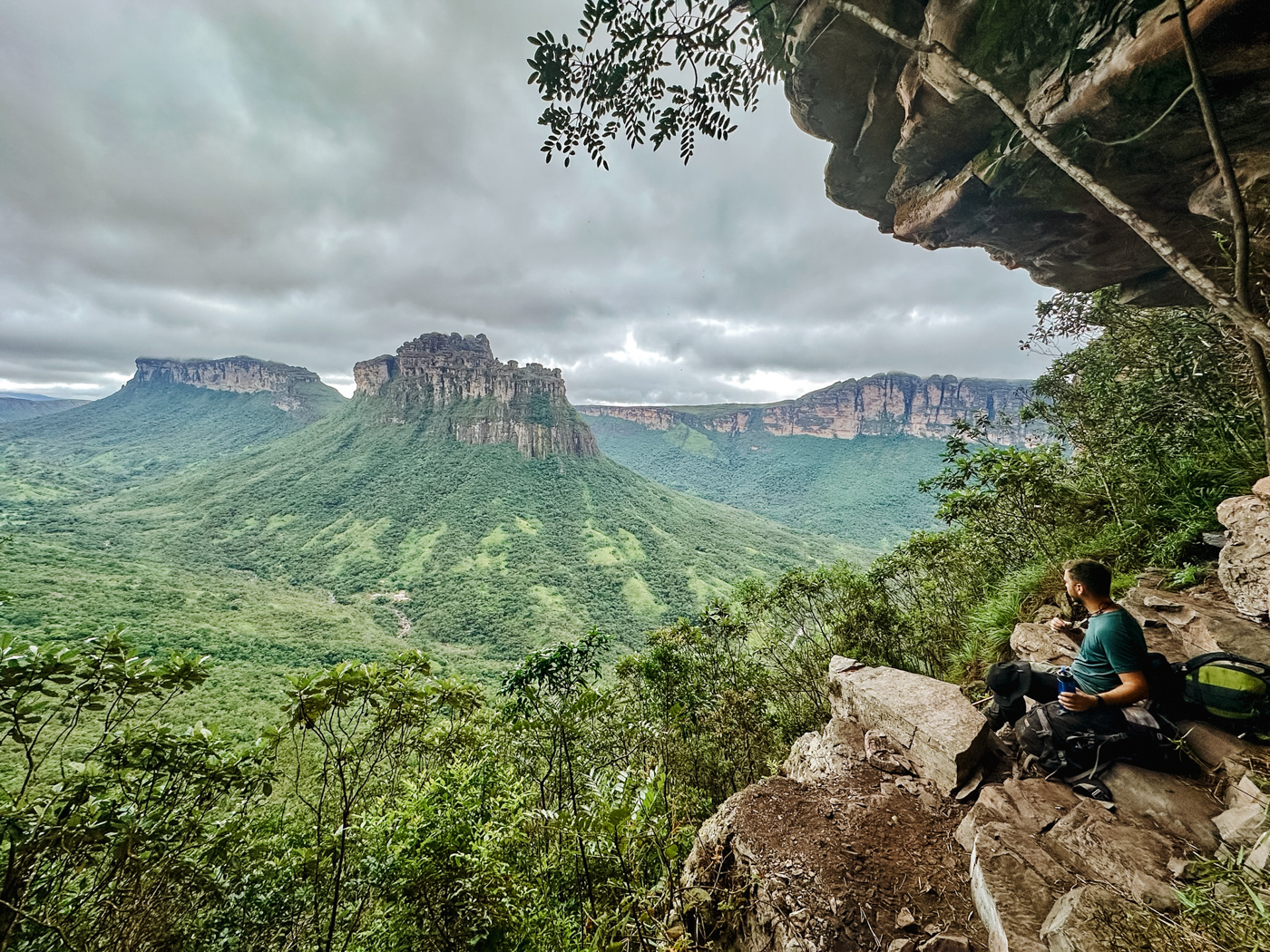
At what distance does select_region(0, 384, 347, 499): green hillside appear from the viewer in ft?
353

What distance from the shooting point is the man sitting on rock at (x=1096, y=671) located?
124 inches

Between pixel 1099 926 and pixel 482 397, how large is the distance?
10476 centimetres

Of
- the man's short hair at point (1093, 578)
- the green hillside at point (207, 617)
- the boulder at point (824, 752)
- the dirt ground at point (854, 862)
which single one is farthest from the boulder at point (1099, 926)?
the green hillside at point (207, 617)

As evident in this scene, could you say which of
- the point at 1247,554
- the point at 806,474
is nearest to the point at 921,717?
the point at 1247,554

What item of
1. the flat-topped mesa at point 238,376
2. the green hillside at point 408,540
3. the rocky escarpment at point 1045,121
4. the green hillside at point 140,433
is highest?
the flat-topped mesa at point 238,376

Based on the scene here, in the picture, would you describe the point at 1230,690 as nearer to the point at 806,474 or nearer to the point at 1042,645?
the point at 1042,645

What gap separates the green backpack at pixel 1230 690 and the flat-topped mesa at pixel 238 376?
7744 inches

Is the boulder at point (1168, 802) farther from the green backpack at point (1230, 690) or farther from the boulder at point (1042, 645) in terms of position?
the boulder at point (1042, 645)

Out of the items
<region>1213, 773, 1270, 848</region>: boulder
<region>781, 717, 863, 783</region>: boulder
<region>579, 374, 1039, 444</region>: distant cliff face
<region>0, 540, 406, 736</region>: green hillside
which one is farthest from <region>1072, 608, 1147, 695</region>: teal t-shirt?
<region>579, 374, 1039, 444</region>: distant cliff face

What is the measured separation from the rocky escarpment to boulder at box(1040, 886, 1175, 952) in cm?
Answer: 471

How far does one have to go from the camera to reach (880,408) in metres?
142

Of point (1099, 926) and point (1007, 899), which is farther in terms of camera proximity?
point (1007, 899)

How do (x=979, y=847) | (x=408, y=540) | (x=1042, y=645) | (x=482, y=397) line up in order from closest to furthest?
(x=979, y=847)
(x=1042, y=645)
(x=408, y=540)
(x=482, y=397)

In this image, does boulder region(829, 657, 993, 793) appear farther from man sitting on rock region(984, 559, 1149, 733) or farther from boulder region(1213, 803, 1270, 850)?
boulder region(1213, 803, 1270, 850)
